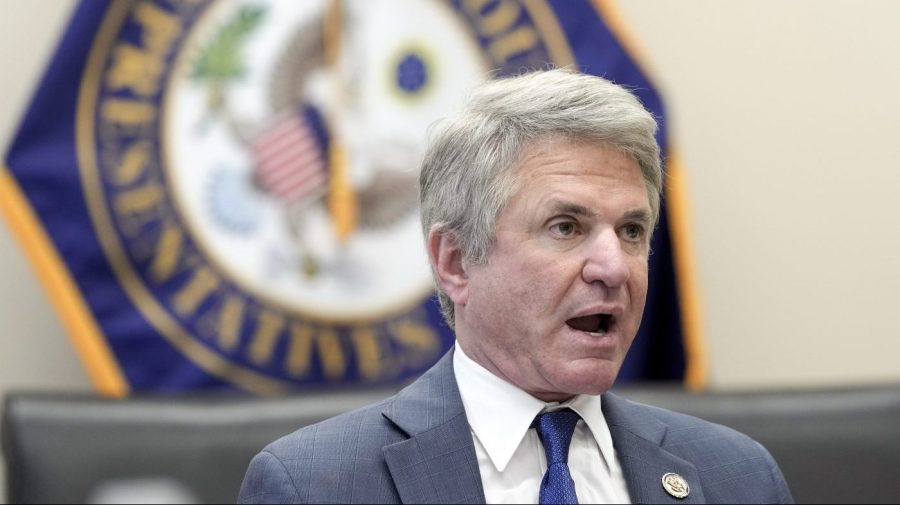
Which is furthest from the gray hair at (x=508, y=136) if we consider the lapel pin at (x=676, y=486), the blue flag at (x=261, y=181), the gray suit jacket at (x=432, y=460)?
the blue flag at (x=261, y=181)

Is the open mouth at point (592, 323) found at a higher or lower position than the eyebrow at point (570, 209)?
lower

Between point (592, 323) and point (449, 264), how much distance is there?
0.26m

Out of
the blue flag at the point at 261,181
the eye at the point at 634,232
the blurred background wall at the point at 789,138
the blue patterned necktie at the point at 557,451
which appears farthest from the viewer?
the blurred background wall at the point at 789,138

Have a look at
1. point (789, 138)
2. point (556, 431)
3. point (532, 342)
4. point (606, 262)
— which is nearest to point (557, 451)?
point (556, 431)

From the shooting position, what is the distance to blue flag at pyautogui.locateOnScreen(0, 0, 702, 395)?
307 cm

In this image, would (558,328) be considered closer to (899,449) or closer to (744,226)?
(899,449)

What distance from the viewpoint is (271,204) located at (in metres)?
3.19

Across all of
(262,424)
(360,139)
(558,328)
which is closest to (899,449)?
(558,328)

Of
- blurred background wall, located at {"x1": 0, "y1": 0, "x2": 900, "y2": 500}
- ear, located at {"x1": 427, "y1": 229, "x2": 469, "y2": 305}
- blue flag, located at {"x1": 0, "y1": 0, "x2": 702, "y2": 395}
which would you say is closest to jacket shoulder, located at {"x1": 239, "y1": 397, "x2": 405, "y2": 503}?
ear, located at {"x1": 427, "y1": 229, "x2": 469, "y2": 305}

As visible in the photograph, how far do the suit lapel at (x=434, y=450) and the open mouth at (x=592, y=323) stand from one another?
0.21 meters

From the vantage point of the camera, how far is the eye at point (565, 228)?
1791mm

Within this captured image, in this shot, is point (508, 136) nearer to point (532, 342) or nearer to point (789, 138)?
point (532, 342)

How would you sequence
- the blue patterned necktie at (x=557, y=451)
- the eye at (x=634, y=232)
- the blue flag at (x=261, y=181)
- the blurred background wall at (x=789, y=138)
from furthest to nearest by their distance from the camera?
1. the blurred background wall at (x=789, y=138)
2. the blue flag at (x=261, y=181)
3. the eye at (x=634, y=232)
4. the blue patterned necktie at (x=557, y=451)

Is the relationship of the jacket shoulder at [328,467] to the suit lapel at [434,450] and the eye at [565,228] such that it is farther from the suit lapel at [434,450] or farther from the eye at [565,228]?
the eye at [565,228]
